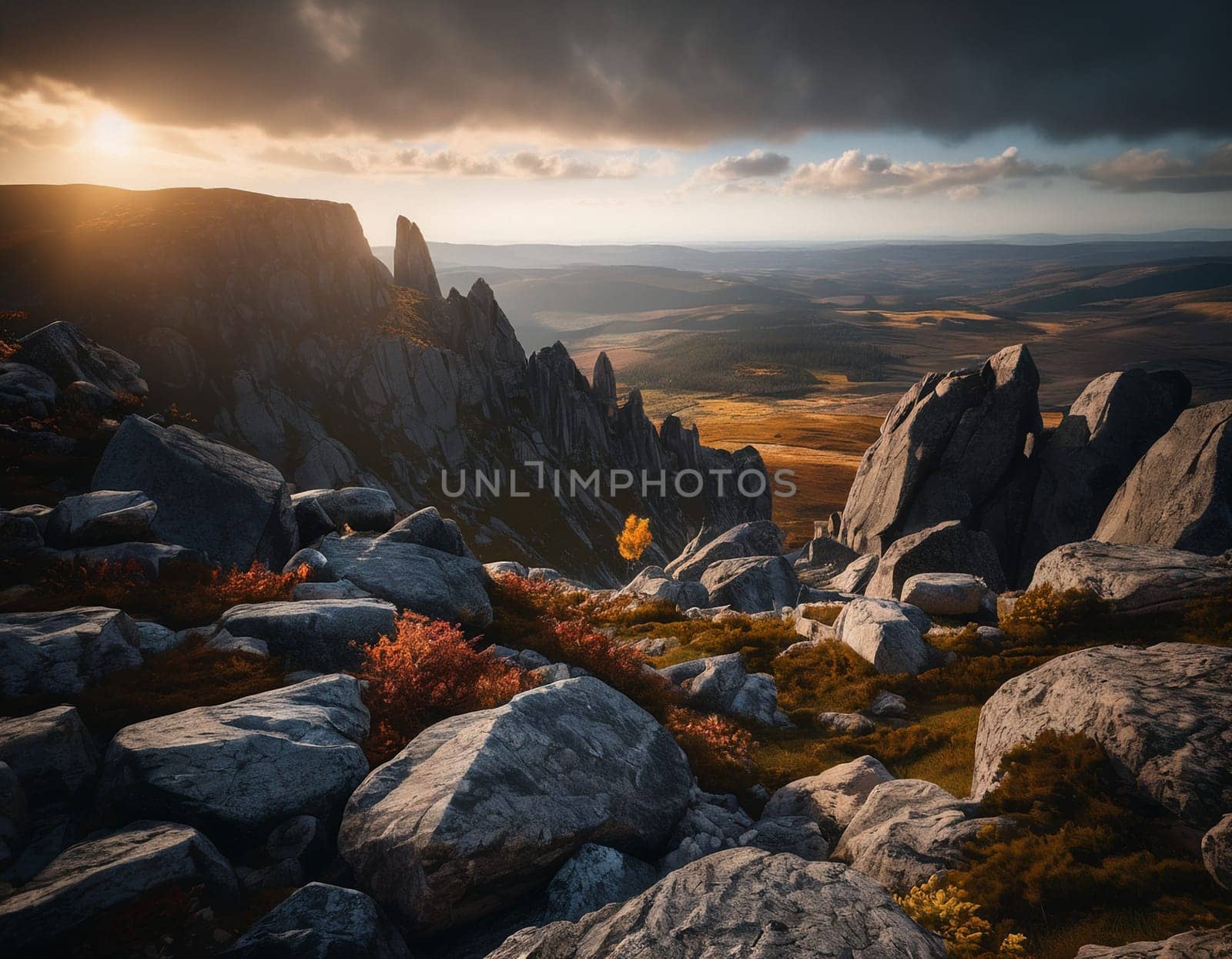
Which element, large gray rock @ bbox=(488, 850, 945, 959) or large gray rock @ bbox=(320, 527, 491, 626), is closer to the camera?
large gray rock @ bbox=(488, 850, 945, 959)

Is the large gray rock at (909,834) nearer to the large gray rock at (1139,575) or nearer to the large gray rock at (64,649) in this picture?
the large gray rock at (1139,575)

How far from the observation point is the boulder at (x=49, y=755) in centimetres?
1016

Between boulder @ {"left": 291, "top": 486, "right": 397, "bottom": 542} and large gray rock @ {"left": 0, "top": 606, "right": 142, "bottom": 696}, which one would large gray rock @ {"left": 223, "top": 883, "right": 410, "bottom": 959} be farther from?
boulder @ {"left": 291, "top": 486, "right": 397, "bottom": 542}

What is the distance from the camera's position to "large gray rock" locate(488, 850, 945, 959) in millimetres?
7477

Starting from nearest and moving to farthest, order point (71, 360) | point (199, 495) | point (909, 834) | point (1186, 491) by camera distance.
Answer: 1. point (909, 834)
2. point (199, 495)
3. point (71, 360)
4. point (1186, 491)

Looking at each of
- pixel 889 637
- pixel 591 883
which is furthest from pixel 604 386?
pixel 591 883

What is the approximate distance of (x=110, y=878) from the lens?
8.41m

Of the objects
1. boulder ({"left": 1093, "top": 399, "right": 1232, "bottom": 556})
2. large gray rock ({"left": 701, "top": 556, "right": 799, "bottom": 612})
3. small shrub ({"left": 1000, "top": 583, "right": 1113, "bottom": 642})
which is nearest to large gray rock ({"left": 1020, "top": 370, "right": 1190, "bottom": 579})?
boulder ({"left": 1093, "top": 399, "right": 1232, "bottom": 556})

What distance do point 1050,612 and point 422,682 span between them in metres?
21.3

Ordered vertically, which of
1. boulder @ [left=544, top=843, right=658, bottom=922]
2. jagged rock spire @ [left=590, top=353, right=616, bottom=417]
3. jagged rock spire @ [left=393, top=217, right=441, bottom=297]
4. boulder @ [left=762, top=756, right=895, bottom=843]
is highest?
jagged rock spire @ [left=393, top=217, right=441, bottom=297]

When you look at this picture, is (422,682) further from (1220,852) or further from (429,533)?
(1220,852)

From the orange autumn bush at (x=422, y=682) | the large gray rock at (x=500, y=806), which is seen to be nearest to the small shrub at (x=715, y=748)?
the large gray rock at (x=500, y=806)

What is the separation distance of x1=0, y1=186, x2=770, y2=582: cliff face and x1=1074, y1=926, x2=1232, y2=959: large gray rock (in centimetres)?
9512

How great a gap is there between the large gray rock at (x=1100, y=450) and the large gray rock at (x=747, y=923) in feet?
183
